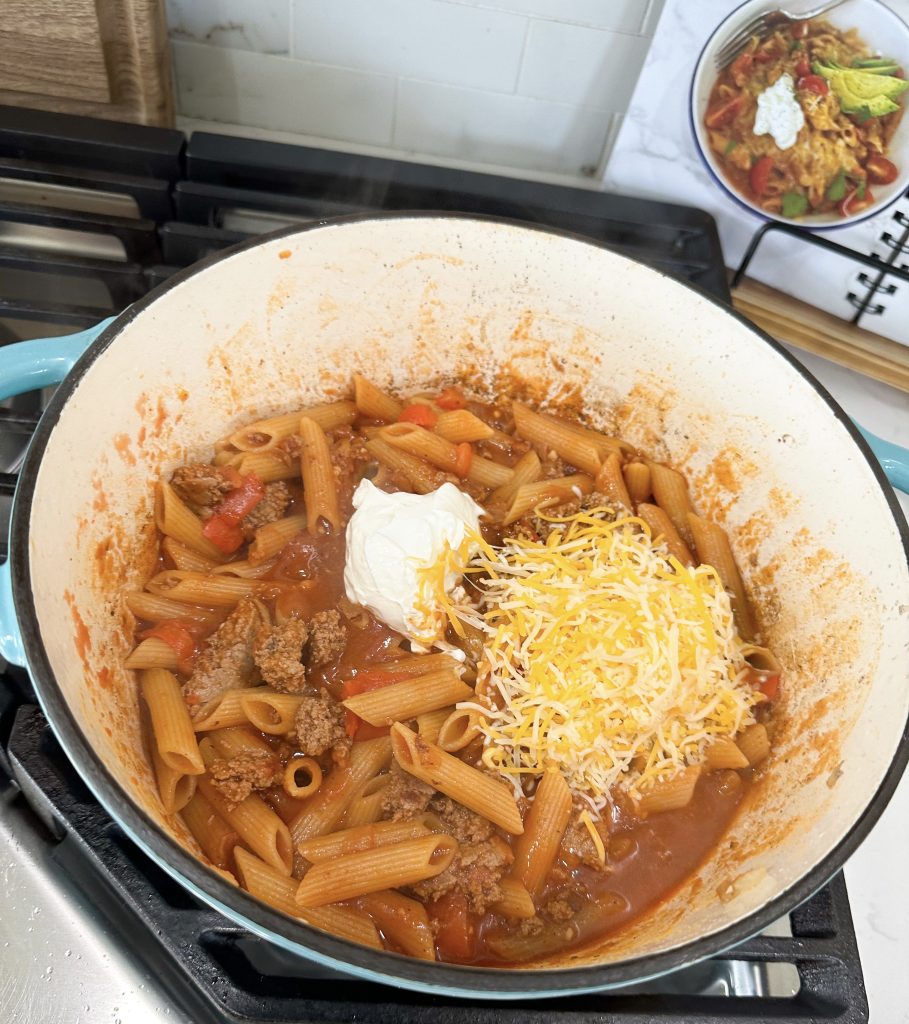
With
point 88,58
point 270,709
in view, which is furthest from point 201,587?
point 88,58

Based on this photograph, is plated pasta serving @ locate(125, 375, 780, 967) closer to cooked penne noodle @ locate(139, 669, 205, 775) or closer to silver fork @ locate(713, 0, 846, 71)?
cooked penne noodle @ locate(139, 669, 205, 775)

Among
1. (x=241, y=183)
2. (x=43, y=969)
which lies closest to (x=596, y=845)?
(x=43, y=969)

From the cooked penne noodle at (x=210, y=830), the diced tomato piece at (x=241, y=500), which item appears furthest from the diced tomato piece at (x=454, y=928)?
the diced tomato piece at (x=241, y=500)

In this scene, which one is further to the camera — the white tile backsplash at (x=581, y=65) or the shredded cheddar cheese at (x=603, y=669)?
the white tile backsplash at (x=581, y=65)

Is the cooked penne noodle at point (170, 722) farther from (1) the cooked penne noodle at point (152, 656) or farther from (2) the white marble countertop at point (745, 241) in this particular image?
(2) the white marble countertop at point (745, 241)

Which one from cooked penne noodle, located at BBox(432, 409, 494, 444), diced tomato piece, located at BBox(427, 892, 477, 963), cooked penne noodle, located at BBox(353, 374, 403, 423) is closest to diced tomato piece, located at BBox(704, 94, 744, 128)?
cooked penne noodle, located at BBox(432, 409, 494, 444)

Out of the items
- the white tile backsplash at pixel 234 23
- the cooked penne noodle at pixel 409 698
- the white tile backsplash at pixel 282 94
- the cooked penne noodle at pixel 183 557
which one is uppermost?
the white tile backsplash at pixel 234 23

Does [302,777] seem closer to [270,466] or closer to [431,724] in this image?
[431,724]
